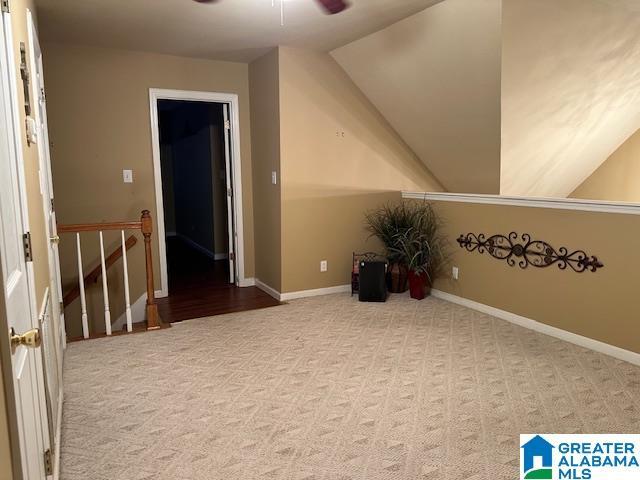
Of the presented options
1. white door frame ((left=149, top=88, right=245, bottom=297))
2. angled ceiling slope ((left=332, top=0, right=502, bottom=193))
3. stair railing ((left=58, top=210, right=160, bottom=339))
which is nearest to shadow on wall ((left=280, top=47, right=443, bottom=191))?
angled ceiling slope ((left=332, top=0, right=502, bottom=193))

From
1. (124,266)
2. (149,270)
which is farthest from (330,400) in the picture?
(124,266)

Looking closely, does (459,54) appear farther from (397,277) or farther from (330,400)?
(330,400)

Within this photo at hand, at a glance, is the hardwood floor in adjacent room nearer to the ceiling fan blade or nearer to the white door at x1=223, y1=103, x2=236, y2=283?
the white door at x1=223, y1=103, x2=236, y2=283

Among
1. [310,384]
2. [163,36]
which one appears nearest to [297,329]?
[310,384]

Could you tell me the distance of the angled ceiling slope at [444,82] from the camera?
3471 millimetres

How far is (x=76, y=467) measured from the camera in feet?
6.94

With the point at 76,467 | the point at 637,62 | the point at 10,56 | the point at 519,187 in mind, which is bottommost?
the point at 76,467

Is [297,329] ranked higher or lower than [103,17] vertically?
lower

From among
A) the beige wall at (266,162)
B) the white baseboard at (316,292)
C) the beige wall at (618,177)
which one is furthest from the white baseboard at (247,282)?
the beige wall at (618,177)

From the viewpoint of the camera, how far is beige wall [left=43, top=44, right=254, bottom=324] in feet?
14.1

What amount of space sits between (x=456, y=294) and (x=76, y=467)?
11.1 ft

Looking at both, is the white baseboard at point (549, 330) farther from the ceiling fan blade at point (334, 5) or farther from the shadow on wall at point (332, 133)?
the ceiling fan blade at point (334, 5)

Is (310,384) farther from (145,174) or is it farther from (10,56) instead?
(145,174)

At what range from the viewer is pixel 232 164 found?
508cm
